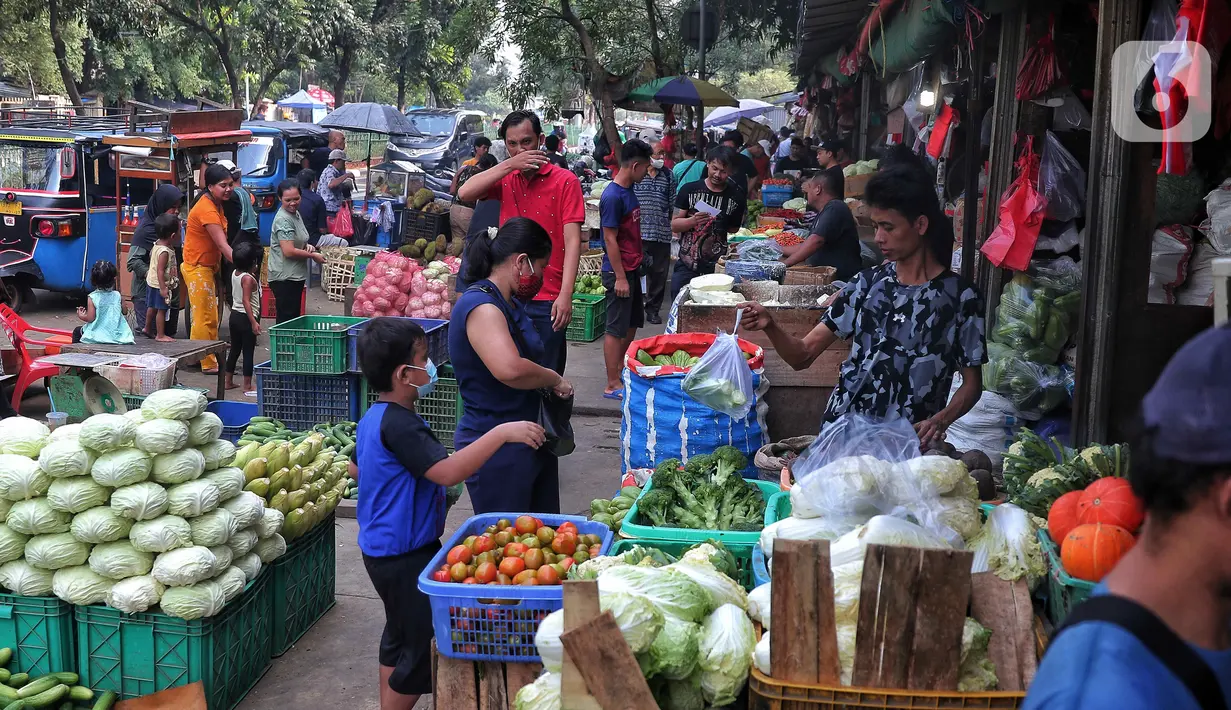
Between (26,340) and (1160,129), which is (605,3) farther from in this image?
(1160,129)

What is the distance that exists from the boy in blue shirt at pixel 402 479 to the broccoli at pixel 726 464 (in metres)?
0.94

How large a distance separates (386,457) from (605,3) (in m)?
18.7

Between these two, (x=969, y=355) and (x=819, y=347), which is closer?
(x=969, y=355)

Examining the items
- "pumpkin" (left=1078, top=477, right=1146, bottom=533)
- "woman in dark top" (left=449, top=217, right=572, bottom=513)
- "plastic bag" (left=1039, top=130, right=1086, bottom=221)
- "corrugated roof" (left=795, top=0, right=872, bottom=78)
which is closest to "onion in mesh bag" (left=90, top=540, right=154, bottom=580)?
"woman in dark top" (left=449, top=217, right=572, bottom=513)

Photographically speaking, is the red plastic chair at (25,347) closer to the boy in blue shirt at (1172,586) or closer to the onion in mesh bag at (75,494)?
the onion in mesh bag at (75,494)

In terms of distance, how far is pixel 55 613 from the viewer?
14.1 feet

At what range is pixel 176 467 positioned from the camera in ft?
14.2

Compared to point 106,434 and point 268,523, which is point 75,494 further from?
point 268,523

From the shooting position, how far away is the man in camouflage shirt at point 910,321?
4.13 metres

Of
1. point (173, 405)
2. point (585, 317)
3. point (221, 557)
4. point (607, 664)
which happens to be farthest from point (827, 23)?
point (607, 664)

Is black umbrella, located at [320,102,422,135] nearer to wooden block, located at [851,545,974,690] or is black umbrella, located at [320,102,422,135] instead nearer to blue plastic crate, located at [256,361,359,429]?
blue plastic crate, located at [256,361,359,429]

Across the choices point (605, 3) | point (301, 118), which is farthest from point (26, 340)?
point (301, 118)

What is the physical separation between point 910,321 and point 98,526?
3.28 meters

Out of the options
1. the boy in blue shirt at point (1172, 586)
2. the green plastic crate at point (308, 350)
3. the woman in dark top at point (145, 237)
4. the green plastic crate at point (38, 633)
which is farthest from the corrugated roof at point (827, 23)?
the boy in blue shirt at point (1172, 586)
